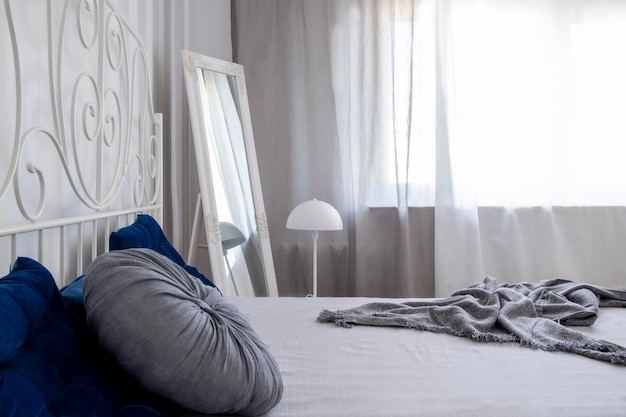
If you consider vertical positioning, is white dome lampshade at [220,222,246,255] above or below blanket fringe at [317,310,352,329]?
above

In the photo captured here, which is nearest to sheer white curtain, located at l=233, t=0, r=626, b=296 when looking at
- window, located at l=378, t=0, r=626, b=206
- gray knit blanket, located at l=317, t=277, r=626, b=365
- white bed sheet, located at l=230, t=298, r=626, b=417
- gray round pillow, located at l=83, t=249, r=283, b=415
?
window, located at l=378, t=0, r=626, b=206

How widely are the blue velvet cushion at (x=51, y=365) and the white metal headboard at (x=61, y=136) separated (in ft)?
0.59

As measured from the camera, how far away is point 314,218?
251 centimetres

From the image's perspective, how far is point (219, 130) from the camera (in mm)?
2648

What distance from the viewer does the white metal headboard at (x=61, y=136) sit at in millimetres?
1011

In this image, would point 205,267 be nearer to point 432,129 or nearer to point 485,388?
point 432,129

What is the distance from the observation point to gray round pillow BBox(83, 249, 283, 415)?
813 mm

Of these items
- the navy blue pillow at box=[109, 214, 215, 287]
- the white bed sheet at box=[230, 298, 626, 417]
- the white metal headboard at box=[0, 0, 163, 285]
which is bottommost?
the white bed sheet at box=[230, 298, 626, 417]

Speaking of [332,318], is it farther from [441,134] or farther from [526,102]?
[526,102]

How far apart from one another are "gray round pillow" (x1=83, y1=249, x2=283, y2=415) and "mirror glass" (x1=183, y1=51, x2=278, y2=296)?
1.52 metres

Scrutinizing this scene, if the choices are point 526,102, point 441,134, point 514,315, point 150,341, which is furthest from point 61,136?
point 526,102

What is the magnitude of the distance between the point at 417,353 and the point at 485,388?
0.25 meters

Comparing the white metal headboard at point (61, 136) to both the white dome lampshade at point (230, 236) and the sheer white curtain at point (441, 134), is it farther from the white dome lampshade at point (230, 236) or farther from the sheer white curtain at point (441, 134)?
the sheer white curtain at point (441, 134)

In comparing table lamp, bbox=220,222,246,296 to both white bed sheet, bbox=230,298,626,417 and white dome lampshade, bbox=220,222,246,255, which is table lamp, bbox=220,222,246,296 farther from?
white bed sheet, bbox=230,298,626,417
